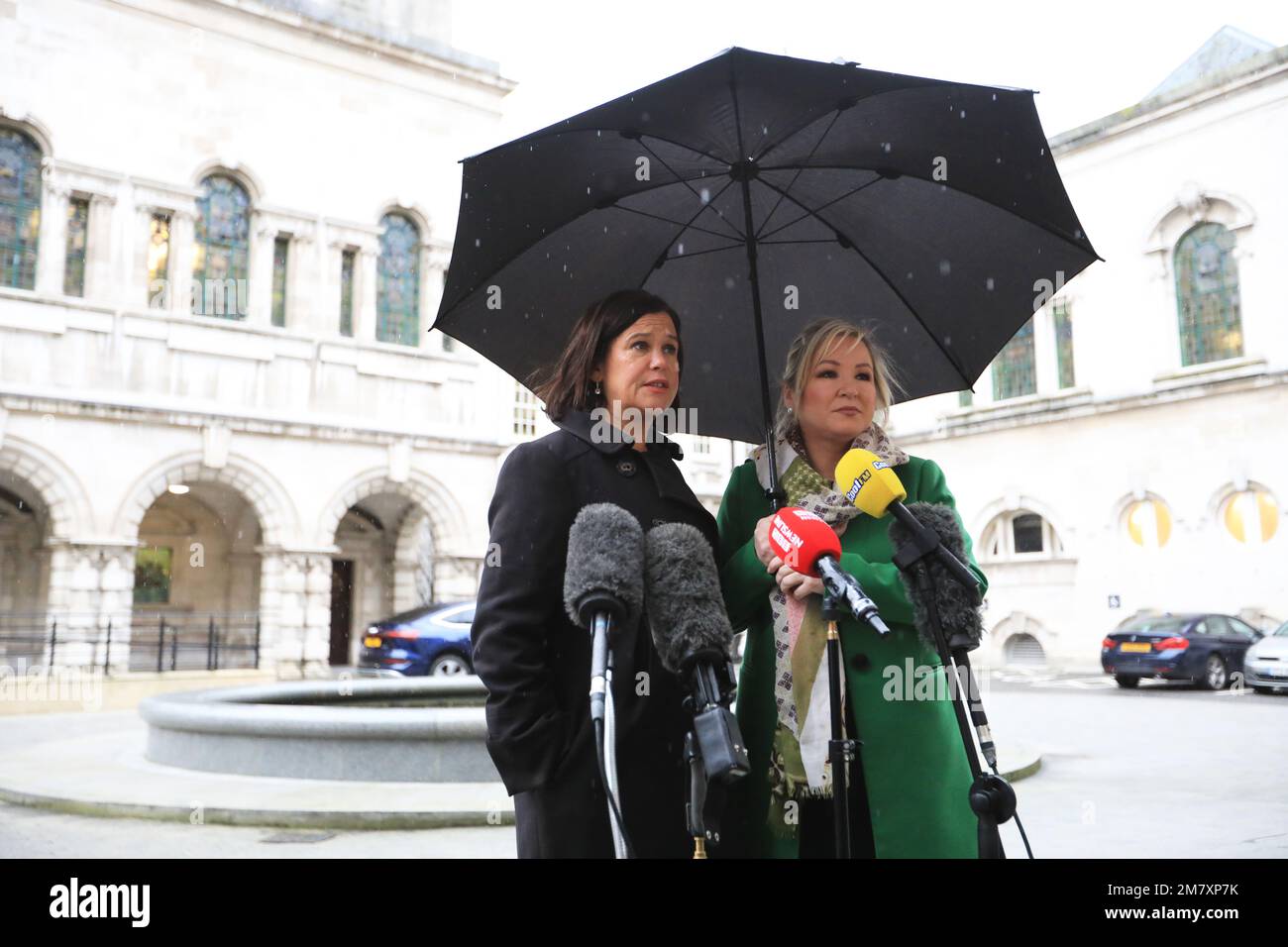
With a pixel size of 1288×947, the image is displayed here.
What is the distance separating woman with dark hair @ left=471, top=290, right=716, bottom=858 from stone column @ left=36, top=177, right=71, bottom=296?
20.6 metres

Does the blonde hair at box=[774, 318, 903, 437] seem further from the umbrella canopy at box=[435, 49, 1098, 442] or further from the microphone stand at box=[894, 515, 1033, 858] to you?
the microphone stand at box=[894, 515, 1033, 858]

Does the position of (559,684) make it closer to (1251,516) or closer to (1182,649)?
(1182,649)

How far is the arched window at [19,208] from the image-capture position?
1989 cm

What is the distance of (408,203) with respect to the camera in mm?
24422

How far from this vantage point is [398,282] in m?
24.7

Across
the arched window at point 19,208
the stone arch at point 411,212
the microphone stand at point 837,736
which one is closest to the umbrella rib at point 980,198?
the microphone stand at point 837,736

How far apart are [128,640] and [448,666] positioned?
692 cm

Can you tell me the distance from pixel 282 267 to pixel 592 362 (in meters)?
22.1

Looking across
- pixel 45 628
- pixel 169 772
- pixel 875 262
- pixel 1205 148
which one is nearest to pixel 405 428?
pixel 45 628

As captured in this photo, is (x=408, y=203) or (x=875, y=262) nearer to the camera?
(x=875, y=262)

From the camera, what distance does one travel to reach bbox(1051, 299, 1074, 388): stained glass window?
87.1 feet

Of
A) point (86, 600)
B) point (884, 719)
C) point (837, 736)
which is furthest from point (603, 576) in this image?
point (86, 600)

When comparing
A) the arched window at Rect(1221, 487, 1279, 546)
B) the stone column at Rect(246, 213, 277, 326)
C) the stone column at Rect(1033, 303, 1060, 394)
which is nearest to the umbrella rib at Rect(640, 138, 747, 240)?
the stone column at Rect(246, 213, 277, 326)
